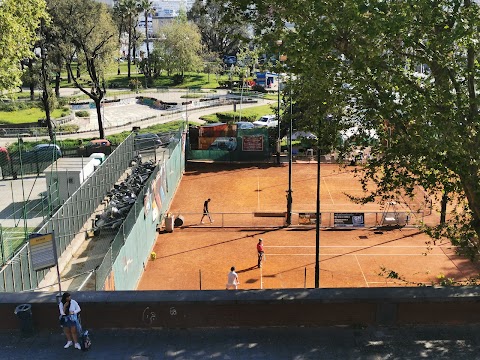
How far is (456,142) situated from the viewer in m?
10.7

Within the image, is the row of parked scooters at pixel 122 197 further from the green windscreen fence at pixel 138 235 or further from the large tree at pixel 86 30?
the large tree at pixel 86 30

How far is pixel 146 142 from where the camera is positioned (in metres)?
44.2

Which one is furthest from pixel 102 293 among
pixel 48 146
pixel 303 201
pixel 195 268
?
pixel 48 146

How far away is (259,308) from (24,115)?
58991mm

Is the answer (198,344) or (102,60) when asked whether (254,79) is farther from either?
(198,344)

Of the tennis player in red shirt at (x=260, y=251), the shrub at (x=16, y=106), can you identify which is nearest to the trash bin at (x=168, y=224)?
the tennis player in red shirt at (x=260, y=251)

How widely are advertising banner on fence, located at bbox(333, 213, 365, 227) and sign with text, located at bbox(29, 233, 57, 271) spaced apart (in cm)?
1862

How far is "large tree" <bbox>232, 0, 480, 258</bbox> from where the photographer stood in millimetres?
10648

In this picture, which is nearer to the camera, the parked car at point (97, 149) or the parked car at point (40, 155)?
the parked car at point (40, 155)

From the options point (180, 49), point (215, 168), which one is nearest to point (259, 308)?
point (215, 168)

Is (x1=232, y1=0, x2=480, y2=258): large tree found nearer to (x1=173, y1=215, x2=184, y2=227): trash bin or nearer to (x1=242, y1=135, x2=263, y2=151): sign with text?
(x1=173, y1=215, x2=184, y2=227): trash bin

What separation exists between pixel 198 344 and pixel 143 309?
126cm

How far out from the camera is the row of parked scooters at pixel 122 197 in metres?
26.9

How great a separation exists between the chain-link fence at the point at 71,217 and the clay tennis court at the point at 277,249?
3.89 meters
